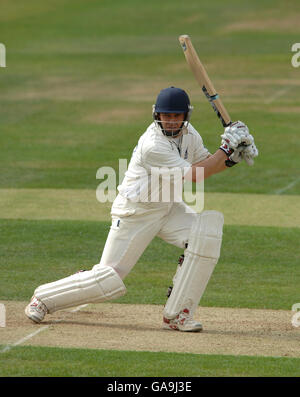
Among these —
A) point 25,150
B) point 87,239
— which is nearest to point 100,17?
point 25,150

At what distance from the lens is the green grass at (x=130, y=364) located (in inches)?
240

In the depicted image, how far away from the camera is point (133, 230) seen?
7387 mm

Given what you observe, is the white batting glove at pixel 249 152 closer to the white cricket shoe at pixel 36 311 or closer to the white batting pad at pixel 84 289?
the white batting pad at pixel 84 289

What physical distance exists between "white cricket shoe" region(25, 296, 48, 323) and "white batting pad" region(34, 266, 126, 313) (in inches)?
1.4

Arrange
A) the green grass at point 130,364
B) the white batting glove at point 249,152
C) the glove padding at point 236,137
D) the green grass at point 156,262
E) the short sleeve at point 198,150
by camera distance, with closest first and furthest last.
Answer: the green grass at point 130,364
the glove padding at point 236,137
the white batting glove at point 249,152
the short sleeve at point 198,150
the green grass at point 156,262

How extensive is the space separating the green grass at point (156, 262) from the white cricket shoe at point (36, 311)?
87 centimetres

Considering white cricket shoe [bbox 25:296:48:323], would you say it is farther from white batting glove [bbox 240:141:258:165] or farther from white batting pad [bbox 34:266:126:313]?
white batting glove [bbox 240:141:258:165]

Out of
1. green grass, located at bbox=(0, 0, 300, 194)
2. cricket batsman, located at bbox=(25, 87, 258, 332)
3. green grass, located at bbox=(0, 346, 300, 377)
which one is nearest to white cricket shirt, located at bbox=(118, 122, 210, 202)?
cricket batsman, located at bbox=(25, 87, 258, 332)

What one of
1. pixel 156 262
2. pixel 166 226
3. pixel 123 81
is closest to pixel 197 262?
pixel 166 226

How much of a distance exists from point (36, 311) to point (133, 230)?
3.09ft

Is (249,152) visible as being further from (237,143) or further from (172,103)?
(172,103)

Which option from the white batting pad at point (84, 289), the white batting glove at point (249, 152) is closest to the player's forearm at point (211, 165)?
the white batting glove at point (249, 152)

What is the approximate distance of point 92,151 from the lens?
1680 cm
